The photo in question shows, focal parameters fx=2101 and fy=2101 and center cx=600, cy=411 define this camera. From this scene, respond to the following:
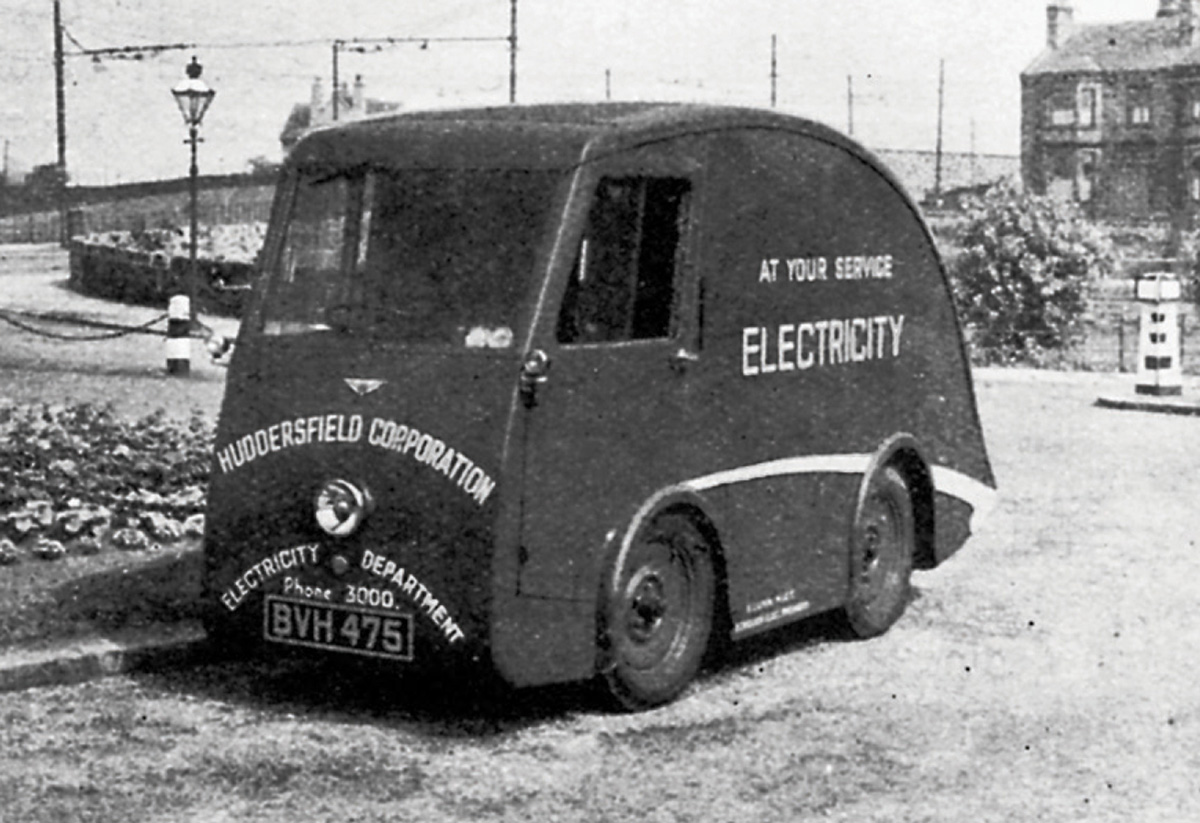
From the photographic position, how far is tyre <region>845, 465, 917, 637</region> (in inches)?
374

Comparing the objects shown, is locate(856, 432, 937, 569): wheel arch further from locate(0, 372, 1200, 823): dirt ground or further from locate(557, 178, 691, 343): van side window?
locate(557, 178, 691, 343): van side window

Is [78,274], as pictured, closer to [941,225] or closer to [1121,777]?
[1121,777]

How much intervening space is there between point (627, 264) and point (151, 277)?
30.0 metres

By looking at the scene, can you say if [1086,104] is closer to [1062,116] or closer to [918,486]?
[1062,116]

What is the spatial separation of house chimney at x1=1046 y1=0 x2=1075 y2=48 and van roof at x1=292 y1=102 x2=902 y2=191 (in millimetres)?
88940

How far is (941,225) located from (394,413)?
78827 millimetres

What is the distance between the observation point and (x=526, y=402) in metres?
7.45

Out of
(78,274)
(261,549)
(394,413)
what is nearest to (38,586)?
(261,549)

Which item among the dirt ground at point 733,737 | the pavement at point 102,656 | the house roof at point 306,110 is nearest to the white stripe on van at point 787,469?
the dirt ground at point 733,737

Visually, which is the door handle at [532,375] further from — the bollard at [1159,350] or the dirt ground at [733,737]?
the bollard at [1159,350]

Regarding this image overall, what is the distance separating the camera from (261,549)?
311 inches

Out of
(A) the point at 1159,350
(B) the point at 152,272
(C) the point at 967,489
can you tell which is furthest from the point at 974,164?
(C) the point at 967,489

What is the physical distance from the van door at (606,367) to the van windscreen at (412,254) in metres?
0.18

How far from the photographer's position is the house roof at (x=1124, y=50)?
89.6m
